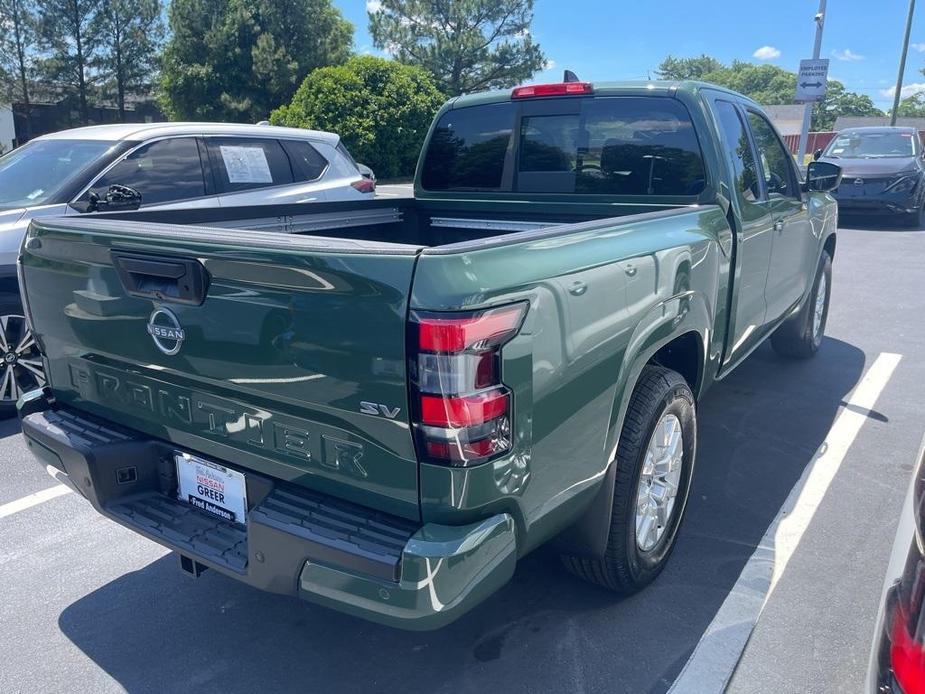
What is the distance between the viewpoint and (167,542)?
2.46 metres

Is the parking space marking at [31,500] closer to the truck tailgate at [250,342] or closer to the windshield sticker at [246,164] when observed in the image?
the truck tailgate at [250,342]

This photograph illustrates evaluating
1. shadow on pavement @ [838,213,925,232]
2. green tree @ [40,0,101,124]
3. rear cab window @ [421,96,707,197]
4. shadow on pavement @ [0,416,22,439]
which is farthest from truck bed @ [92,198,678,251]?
green tree @ [40,0,101,124]

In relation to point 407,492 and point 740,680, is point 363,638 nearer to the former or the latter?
point 407,492

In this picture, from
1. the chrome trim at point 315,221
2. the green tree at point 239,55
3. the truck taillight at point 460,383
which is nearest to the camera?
the truck taillight at point 460,383

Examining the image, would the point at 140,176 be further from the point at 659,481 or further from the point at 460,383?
the point at 460,383

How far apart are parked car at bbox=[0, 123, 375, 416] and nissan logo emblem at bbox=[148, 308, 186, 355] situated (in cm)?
259

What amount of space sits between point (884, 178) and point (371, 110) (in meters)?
14.7

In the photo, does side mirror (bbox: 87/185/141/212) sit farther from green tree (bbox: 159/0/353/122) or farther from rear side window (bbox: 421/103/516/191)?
green tree (bbox: 159/0/353/122)

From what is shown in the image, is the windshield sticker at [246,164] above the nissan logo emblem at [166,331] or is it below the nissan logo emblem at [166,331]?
above

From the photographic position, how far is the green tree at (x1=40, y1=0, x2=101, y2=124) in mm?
35438

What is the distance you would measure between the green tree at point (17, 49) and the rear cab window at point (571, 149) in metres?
38.5

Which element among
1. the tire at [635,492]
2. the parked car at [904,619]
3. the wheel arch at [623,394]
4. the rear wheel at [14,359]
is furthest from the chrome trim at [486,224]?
the rear wheel at [14,359]

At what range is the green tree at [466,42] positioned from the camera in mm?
38531

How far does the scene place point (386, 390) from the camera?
6.49ft
